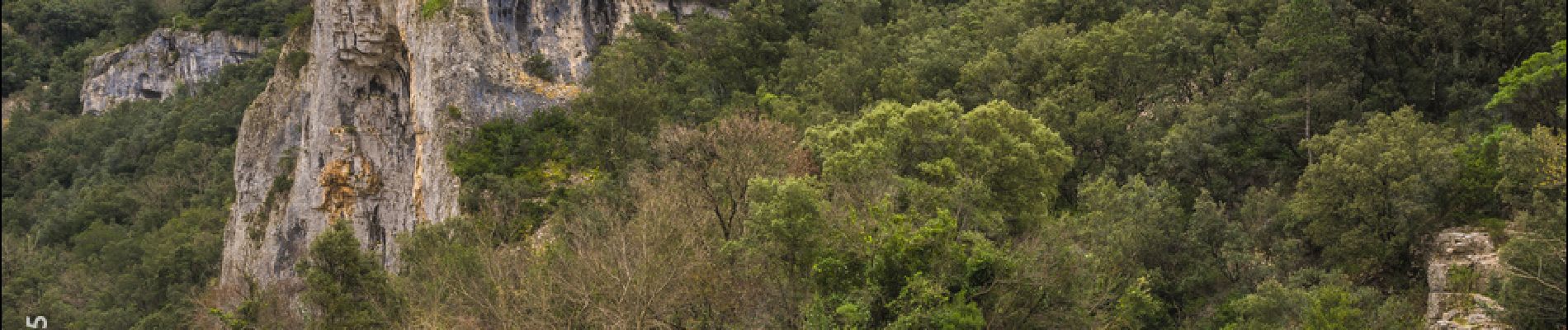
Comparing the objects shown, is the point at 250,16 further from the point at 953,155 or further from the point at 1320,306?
the point at 1320,306

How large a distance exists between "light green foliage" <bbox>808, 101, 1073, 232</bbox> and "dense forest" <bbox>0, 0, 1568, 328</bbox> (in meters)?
0.08

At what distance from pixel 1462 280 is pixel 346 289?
26.1 m

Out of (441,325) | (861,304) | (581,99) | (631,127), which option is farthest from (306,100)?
(861,304)

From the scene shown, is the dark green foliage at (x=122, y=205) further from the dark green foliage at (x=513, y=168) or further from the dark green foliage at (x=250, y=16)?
the dark green foliage at (x=513, y=168)

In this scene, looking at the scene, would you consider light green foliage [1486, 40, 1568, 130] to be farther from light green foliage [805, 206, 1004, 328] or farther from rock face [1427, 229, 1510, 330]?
light green foliage [805, 206, 1004, 328]

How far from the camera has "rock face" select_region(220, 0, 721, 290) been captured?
47.1m

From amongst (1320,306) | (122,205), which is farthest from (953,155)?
(122,205)

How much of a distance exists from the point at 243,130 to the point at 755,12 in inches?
1154

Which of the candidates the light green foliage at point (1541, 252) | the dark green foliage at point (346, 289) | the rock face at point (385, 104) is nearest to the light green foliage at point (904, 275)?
the light green foliage at point (1541, 252)

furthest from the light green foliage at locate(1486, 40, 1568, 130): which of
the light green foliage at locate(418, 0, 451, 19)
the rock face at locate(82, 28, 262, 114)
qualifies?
the rock face at locate(82, 28, 262, 114)

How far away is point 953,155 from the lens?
28.5 meters

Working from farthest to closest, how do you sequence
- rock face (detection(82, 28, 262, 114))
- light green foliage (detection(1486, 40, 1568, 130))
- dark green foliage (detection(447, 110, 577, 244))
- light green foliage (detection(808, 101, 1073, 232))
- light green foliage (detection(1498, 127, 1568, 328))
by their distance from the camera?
rock face (detection(82, 28, 262, 114)) → dark green foliage (detection(447, 110, 577, 244)) → light green foliage (detection(808, 101, 1073, 232)) → light green foliage (detection(1486, 40, 1568, 130)) → light green foliage (detection(1498, 127, 1568, 328))

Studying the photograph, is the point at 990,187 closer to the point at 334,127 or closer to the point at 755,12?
the point at 755,12

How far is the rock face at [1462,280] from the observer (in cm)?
2248
